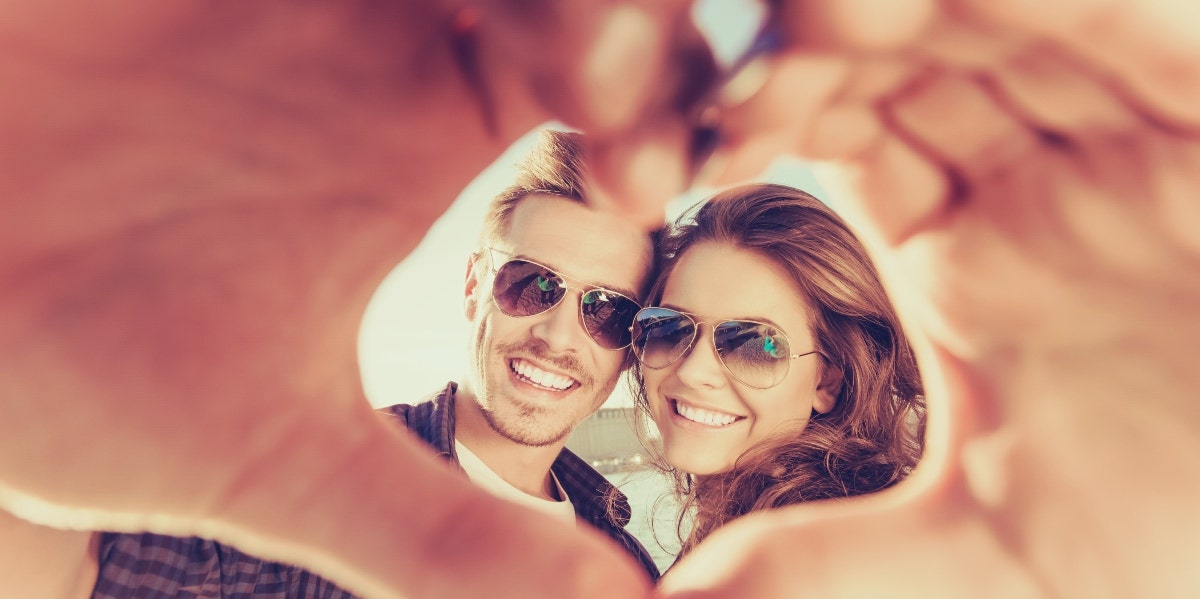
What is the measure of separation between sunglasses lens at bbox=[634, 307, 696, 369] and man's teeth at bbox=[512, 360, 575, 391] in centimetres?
28

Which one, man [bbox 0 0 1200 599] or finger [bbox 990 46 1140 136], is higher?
finger [bbox 990 46 1140 136]

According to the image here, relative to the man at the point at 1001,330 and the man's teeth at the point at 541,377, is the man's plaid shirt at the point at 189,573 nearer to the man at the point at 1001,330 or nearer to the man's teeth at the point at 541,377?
the man at the point at 1001,330

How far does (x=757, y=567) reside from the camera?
45 centimetres

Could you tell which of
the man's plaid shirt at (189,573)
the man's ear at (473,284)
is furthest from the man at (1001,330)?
the man's ear at (473,284)

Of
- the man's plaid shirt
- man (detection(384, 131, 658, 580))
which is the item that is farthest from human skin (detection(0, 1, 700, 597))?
man (detection(384, 131, 658, 580))

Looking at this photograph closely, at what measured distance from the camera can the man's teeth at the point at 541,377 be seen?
7.30ft

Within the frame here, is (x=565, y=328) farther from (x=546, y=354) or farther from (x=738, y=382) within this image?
(x=738, y=382)

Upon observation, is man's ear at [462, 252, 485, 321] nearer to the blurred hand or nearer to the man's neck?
the man's neck

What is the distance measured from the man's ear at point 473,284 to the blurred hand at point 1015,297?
6.91ft

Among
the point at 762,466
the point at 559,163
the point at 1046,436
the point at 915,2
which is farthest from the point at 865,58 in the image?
the point at 559,163

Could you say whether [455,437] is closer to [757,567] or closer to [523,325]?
[523,325]

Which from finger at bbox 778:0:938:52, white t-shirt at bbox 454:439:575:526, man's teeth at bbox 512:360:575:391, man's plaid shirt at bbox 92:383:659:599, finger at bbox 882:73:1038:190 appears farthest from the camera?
man's teeth at bbox 512:360:575:391

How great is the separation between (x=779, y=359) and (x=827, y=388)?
0.72 feet

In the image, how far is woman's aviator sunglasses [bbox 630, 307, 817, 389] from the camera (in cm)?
195
